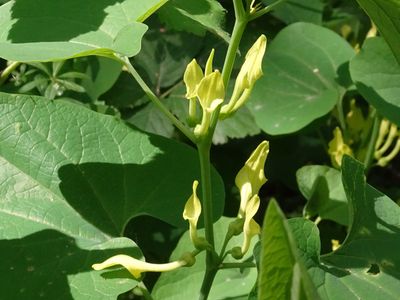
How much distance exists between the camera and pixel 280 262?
58 cm

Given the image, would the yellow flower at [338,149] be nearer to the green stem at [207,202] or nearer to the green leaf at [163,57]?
the green leaf at [163,57]

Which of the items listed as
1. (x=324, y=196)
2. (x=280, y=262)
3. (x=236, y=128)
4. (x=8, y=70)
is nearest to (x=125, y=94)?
(x=236, y=128)

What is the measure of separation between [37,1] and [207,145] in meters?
0.29

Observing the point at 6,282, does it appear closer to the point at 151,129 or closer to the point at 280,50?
the point at 151,129

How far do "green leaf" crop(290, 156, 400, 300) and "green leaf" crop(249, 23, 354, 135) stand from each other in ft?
1.75

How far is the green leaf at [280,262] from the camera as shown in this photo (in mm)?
545

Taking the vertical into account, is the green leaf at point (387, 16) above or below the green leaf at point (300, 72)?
above

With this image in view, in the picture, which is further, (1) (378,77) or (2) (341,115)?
(2) (341,115)

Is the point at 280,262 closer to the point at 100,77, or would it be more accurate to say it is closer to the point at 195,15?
the point at 195,15

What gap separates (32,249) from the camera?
85cm

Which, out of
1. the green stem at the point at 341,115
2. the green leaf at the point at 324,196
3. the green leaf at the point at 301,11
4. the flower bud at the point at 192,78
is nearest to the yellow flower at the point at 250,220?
the flower bud at the point at 192,78

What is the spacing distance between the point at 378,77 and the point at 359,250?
1.65 feet

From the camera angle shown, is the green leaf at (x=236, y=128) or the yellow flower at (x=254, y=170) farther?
the green leaf at (x=236, y=128)

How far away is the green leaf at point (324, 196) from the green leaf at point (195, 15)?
31 centimetres
